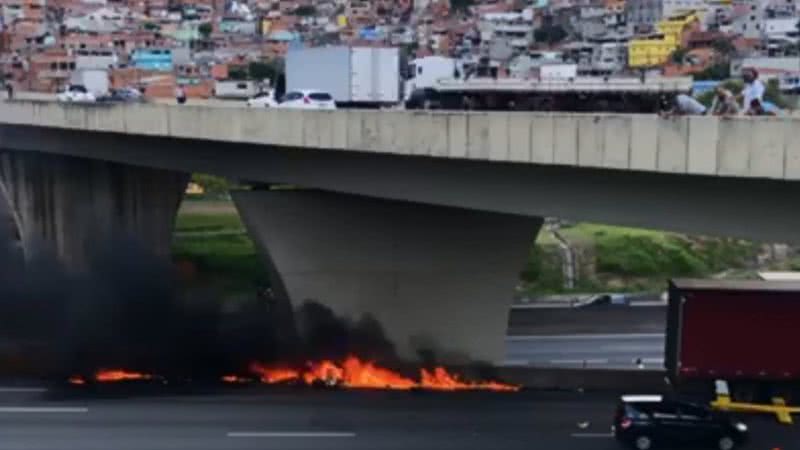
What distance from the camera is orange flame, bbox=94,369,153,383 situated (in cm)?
2006

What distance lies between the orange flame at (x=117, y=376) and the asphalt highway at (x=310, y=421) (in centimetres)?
67

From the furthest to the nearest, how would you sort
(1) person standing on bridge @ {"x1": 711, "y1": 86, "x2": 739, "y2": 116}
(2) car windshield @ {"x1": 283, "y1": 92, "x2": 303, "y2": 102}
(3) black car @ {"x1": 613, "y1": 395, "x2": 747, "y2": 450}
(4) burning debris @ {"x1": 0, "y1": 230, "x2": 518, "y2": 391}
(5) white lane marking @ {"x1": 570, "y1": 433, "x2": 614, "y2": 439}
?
(2) car windshield @ {"x1": 283, "y1": 92, "x2": 303, "y2": 102}
(4) burning debris @ {"x1": 0, "y1": 230, "x2": 518, "y2": 391}
(5) white lane marking @ {"x1": 570, "y1": 433, "x2": 614, "y2": 439}
(3) black car @ {"x1": 613, "y1": 395, "x2": 747, "y2": 450}
(1) person standing on bridge @ {"x1": 711, "y1": 86, "x2": 739, "y2": 116}

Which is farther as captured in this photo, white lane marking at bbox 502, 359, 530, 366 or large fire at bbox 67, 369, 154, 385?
white lane marking at bbox 502, 359, 530, 366

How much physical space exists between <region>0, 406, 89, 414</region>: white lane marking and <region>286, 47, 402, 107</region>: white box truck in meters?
12.1

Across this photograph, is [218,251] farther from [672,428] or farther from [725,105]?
[725,105]

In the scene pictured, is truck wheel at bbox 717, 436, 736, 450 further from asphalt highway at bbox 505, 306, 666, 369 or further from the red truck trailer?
asphalt highway at bbox 505, 306, 666, 369

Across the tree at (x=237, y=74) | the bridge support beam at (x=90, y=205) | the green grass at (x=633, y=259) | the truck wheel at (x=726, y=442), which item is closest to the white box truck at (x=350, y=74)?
the bridge support beam at (x=90, y=205)

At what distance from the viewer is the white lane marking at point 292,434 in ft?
52.5

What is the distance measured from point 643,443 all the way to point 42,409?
11341 millimetres

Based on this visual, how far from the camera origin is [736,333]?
1695 centimetres

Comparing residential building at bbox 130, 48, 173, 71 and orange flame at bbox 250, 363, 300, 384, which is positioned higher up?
residential building at bbox 130, 48, 173, 71

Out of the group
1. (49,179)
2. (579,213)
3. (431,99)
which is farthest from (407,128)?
(49,179)

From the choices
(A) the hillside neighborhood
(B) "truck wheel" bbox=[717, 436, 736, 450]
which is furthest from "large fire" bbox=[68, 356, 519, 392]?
(A) the hillside neighborhood

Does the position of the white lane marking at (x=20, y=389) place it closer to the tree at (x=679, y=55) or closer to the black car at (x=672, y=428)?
the black car at (x=672, y=428)
